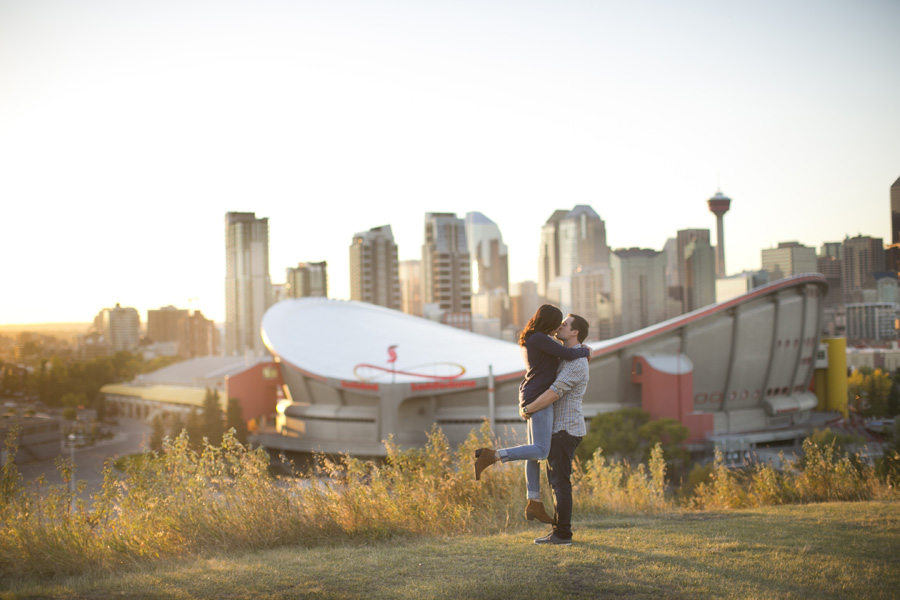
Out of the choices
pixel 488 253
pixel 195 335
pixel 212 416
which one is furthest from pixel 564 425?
pixel 488 253

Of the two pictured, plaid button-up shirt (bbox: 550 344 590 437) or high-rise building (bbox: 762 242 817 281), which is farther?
high-rise building (bbox: 762 242 817 281)

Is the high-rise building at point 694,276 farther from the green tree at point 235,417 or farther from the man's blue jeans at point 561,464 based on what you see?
the man's blue jeans at point 561,464

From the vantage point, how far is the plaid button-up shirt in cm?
578

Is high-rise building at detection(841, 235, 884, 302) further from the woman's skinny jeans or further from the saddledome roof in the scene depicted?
the woman's skinny jeans

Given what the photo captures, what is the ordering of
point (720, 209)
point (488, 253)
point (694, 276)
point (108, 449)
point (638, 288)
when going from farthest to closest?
point (720, 209), point (488, 253), point (694, 276), point (638, 288), point (108, 449)

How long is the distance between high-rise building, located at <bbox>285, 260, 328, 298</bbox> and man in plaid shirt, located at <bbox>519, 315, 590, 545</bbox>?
415 ft

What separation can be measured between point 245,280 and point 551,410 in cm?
13027

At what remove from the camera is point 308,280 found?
132 meters

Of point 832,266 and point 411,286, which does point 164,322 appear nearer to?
point 411,286

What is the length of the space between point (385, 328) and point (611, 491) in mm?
42478

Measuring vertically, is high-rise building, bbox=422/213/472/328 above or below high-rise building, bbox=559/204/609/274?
below

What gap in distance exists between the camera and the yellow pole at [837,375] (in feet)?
146

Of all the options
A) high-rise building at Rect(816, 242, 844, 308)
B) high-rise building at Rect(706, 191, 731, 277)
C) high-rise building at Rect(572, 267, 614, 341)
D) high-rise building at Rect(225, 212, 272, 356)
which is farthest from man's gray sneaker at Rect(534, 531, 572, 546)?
high-rise building at Rect(706, 191, 731, 277)

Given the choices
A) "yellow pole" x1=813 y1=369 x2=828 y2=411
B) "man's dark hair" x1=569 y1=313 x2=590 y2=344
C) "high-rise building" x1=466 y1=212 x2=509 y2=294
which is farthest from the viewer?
"high-rise building" x1=466 y1=212 x2=509 y2=294
